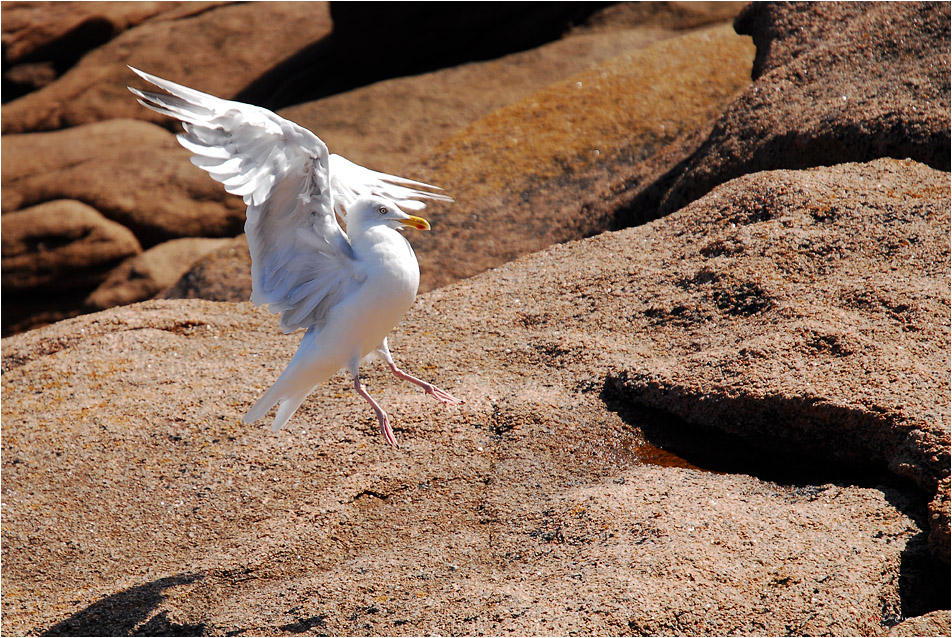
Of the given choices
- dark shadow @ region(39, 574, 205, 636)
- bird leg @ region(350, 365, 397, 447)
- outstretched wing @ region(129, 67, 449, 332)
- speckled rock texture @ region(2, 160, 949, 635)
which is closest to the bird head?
outstretched wing @ region(129, 67, 449, 332)

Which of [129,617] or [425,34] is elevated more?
[425,34]

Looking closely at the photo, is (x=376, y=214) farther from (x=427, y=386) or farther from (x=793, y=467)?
(x=793, y=467)

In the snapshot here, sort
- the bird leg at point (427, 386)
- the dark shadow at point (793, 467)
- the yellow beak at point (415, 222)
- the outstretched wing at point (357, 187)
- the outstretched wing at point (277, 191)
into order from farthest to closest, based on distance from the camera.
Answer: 1. the outstretched wing at point (357, 187)
2. the bird leg at point (427, 386)
3. the yellow beak at point (415, 222)
4. the outstretched wing at point (277, 191)
5. the dark shadow at point (793, 467)

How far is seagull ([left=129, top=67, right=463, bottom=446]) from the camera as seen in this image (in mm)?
3521

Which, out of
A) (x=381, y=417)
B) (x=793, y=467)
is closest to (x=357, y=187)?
(x=381, y=417)

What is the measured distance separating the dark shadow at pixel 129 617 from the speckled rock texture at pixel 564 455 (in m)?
0.01

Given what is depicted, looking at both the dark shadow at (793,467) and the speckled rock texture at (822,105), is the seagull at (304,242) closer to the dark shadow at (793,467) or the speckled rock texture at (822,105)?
the dark shadow at (793,467)

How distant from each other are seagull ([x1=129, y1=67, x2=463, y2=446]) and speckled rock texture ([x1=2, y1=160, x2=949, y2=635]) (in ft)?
1.35

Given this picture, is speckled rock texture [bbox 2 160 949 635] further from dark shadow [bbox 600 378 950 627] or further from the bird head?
the bird head

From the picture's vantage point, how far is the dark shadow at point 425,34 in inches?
403

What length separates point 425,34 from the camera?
10.3m

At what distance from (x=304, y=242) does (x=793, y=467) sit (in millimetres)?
2188

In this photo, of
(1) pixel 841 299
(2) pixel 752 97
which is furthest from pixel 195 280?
(1) pixel 841 299

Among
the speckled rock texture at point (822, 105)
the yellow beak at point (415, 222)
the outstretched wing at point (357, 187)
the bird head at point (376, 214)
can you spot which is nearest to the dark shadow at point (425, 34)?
the speckled rock texture at point (822, 105)
